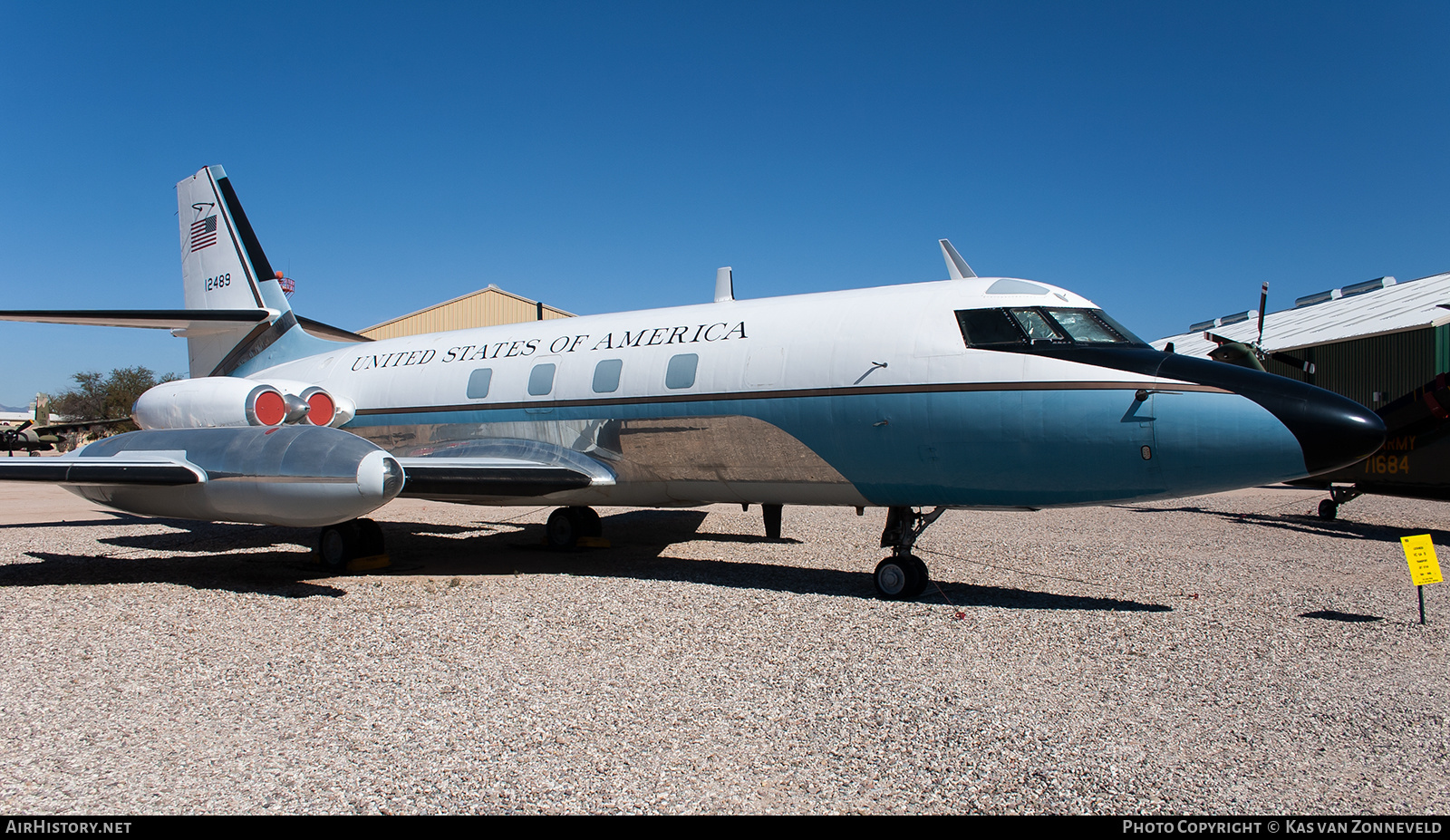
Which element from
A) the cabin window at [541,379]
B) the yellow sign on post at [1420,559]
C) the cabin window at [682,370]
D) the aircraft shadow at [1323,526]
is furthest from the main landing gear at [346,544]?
the aircraft shadow at [1323,526]

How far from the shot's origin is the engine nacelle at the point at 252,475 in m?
7.23

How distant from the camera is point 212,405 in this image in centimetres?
983

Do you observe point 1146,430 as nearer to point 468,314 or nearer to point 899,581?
point 899,581

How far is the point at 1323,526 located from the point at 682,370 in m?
11.3

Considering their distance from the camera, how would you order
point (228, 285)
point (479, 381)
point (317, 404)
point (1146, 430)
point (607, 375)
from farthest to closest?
1. point (228, 285)
2. point (317, 404)
3. point (479, 381)
4. point (607, 375)
5. point (1146, 430)

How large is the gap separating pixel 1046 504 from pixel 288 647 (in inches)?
236

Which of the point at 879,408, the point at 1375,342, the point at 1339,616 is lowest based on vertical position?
the point at 1339,616

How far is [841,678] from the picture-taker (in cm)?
516

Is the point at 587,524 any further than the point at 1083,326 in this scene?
Yes

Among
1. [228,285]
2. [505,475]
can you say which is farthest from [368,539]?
[228,285]

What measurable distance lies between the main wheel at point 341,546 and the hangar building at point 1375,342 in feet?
65.4

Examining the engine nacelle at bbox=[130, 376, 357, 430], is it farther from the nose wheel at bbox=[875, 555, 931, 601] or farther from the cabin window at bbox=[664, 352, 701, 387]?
the nose wheel at bbox=[875, 555, 931, 601]
